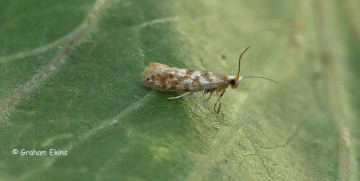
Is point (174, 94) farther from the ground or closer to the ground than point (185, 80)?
closer to the ground

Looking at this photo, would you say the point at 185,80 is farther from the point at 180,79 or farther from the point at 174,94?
the point at 174,94

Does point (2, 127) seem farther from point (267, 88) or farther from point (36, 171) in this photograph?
point (267, 88)

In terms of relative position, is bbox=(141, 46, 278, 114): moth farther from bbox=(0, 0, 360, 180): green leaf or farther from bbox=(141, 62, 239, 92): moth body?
Result: bbox=(0, 0, 360, 180): green leaf

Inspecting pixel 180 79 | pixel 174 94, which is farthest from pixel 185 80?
pixel 174 94

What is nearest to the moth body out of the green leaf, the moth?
the moth

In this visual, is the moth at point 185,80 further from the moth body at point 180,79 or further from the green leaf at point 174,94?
the green leaf at point 174,94
